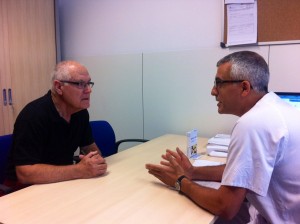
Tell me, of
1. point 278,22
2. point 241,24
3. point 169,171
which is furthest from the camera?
point 241,24

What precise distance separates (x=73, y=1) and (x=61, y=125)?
2217 mm

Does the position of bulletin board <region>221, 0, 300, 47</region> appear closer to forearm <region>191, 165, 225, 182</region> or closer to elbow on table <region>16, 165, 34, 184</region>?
forearm <region>191, 165, 225, 182</region>

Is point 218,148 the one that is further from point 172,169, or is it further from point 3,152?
point 3,152

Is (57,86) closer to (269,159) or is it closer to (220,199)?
(220,199)

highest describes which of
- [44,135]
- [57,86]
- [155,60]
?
[155,60]

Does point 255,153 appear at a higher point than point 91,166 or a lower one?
higher

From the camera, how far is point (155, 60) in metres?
2.81

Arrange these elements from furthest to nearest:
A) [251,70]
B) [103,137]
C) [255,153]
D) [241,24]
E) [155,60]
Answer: [155,60] → [103,137] → [241,24] → [251,70] → [255,153]

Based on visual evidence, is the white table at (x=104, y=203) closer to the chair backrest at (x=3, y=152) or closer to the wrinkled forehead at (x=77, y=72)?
the chair backrest at (x=3, y=152)

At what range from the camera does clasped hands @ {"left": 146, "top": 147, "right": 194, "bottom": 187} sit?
1.35m

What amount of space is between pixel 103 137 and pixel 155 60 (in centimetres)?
96

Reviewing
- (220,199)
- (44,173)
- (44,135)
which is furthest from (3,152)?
(220,199)

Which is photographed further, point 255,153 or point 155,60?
point 155,60

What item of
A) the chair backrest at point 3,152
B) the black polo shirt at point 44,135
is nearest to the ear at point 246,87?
the black polo shirt at point 44,135
